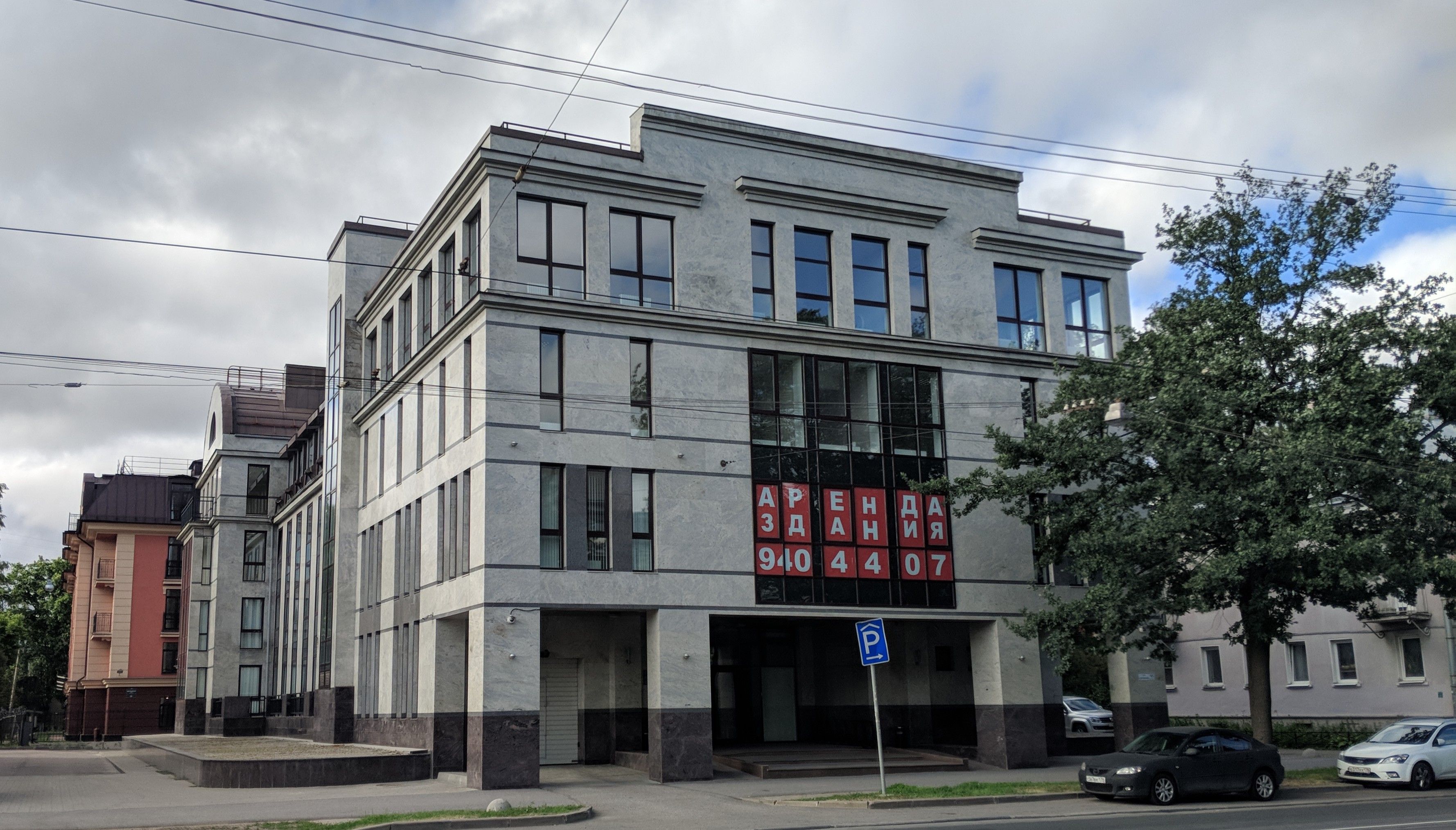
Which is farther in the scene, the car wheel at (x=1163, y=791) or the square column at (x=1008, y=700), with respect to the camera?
the square column at (x=1008, y=700)

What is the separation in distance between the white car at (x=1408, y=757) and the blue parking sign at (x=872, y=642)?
1058 cm

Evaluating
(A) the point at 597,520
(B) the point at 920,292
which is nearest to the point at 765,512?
(A) the point at 597,520

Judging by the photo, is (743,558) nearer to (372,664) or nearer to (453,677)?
(453,677)

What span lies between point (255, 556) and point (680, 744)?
34788 millimetres

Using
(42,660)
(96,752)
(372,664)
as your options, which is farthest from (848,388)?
(42,660)

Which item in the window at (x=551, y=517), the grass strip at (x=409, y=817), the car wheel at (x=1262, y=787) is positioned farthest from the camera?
the window at (x=551, y=517)

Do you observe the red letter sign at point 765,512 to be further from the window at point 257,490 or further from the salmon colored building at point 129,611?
the salmon colored building at point 129,611

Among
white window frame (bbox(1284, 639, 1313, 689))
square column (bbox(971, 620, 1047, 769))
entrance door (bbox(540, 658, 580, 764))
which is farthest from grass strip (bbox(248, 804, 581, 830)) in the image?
white window frame (bbox(1284, 639, 1313, 689))

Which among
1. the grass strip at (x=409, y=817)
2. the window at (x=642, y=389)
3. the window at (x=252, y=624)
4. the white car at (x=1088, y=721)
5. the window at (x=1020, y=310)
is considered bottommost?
the white car at (x=1088, y=721)

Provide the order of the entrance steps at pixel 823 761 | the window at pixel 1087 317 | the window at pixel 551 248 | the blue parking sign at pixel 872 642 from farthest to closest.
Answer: the window at pixel 1087 317 < the entrance steps at pixel 823 761 < the window at pixel 551 248 < the blue parking sign at pixel 872 642

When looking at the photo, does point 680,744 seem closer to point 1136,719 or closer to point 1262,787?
point 1262,787

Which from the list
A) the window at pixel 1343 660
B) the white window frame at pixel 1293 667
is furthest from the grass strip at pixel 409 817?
the white window frame at pixel 1293 667

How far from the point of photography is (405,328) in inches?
1372

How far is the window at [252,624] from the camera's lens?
53.9 meters
